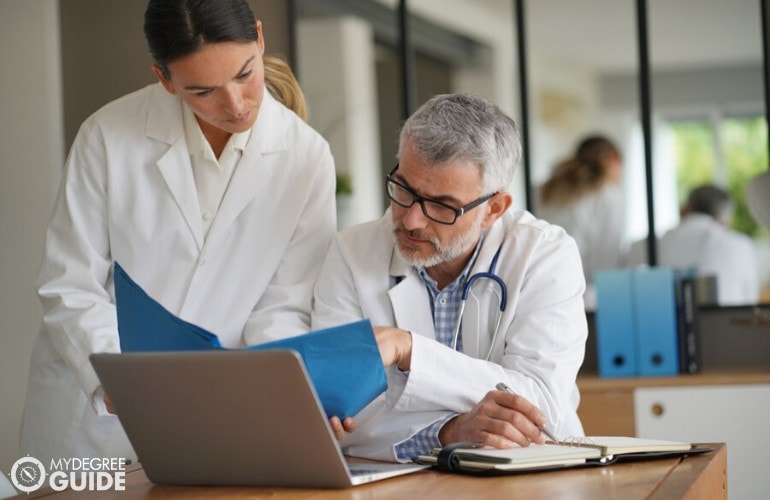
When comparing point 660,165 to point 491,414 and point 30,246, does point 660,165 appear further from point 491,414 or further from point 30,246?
point 491,414

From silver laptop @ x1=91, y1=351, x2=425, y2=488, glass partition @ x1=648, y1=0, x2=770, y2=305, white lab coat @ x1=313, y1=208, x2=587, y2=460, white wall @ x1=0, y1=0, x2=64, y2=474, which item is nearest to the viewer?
silver laptop @ x1=91, y1=351, x2=425, y2=488

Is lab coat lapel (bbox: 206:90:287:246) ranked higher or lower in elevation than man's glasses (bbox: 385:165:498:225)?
higher

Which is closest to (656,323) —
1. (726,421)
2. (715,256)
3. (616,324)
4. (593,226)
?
(616,324)

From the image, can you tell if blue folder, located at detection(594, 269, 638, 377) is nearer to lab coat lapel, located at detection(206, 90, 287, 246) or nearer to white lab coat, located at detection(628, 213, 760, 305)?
white lab coat, located at detection(628, 213, 760, 305)

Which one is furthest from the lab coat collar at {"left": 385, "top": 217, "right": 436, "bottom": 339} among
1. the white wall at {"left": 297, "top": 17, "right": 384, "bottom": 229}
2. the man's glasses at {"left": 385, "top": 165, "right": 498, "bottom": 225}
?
the white wall at {"left": 297, "top": 17, "right": 384, "bottom": 229}

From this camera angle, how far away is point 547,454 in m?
1.46

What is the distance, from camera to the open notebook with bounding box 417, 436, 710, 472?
4.70 feet

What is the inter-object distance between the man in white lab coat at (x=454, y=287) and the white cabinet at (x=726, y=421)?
127 cm

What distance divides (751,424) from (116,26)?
7.61ft

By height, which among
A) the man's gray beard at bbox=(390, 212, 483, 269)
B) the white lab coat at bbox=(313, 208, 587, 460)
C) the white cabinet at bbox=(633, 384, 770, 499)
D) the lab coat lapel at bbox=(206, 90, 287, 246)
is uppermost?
the lab coat lapel at bbox=(206, 90, 287, 246)

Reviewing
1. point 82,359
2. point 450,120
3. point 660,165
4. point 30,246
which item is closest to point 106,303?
point 82,359

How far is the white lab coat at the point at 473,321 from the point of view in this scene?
1.70m

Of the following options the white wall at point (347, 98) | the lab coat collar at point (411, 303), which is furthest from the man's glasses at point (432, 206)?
the white wall at point (347, 98)

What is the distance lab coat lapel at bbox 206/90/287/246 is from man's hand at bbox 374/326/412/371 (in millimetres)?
614
